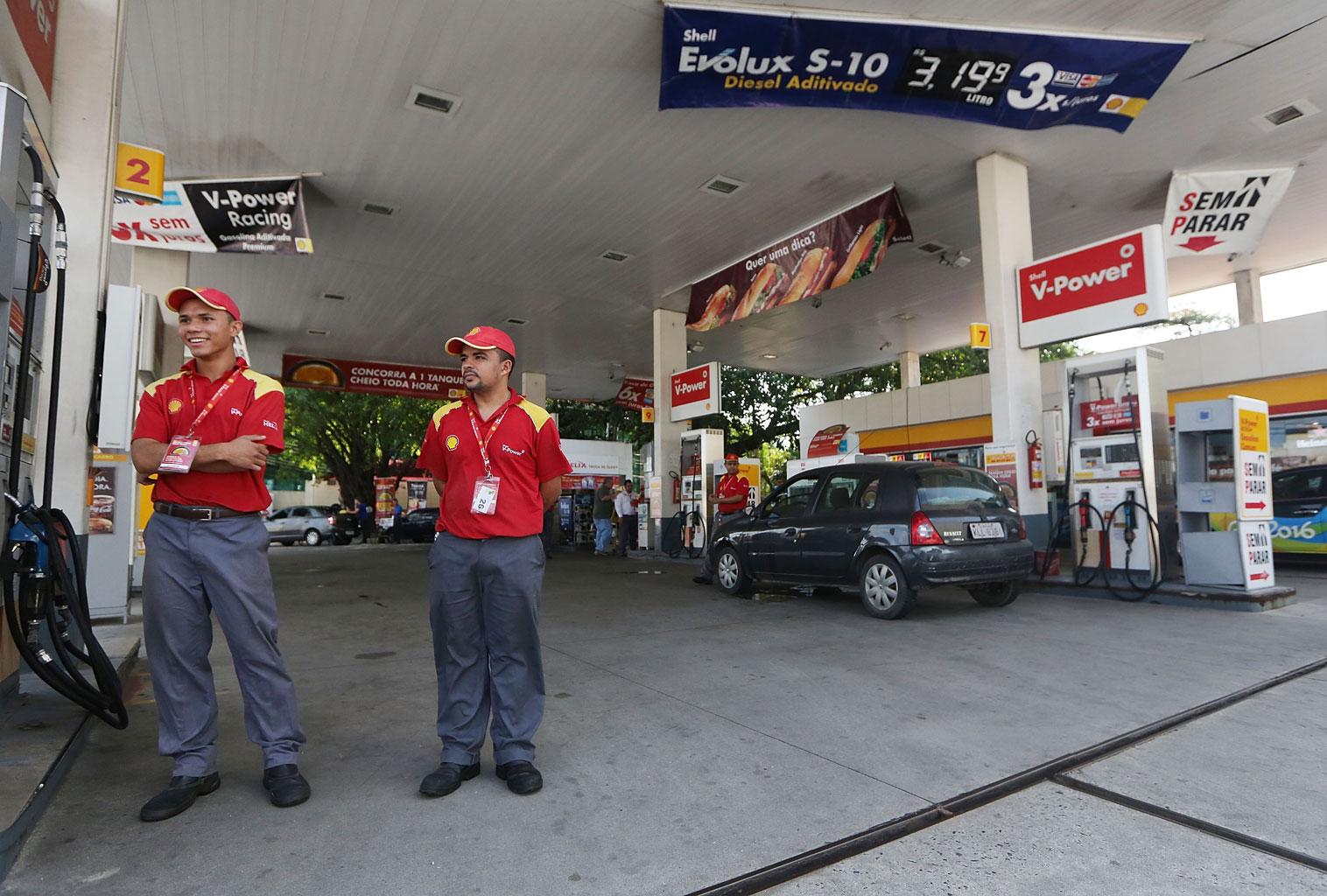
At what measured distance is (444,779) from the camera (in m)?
2.98

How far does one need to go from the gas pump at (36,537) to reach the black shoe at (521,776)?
1717 millimetres

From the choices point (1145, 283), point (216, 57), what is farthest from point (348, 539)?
point (1145, 283)

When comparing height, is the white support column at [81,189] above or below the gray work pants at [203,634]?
above

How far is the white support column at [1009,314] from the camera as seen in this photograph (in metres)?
9.74

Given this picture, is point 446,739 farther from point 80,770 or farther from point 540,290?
point 540,290

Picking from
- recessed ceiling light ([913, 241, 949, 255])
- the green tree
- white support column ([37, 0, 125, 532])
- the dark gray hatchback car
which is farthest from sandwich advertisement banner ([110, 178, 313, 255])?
the green tree

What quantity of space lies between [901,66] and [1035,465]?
5016 millimetres

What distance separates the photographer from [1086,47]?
25.5 ft

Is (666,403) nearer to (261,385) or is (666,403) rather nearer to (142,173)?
(142,173)

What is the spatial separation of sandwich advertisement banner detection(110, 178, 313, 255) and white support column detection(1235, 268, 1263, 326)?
54.1 ft

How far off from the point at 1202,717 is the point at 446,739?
368cm

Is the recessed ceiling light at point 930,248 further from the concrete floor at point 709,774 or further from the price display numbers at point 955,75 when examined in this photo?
the concrete floor at point 709,774

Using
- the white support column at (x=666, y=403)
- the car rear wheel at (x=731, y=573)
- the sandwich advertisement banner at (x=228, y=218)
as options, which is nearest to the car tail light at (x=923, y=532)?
the car rear wheel at (x=731, y=573)

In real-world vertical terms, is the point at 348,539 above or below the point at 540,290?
below
